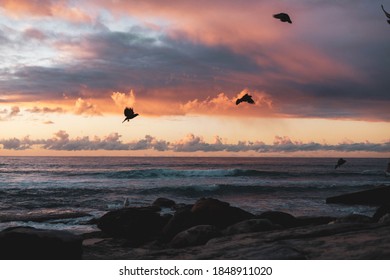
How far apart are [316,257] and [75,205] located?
24.4 m

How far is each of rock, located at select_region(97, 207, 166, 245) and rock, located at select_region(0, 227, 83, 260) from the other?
6398mm

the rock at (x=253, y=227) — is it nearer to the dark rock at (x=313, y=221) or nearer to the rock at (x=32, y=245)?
the rock at (x=32, y=245)

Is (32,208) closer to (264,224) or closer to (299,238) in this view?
(264,224)

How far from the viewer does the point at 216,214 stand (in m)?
16.0

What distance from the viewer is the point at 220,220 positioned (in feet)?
52.5

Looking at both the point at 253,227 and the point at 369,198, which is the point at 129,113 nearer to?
the point at 253,227

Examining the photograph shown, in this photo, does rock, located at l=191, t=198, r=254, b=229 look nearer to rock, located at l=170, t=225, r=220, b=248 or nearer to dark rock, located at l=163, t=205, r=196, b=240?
dark rock, located at l=163, t=205, r=196, b=240

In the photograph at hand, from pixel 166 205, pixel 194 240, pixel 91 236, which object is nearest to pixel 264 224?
pixel 194 240

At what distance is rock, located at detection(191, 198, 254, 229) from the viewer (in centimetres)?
1559

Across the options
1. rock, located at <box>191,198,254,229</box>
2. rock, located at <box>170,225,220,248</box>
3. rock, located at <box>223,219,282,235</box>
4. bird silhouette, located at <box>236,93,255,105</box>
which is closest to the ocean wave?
rock, located at <box>191,198,254,229</box>

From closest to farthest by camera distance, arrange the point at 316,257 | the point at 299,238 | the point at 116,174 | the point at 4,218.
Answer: the point at 316,257
the point at 299,238
the point at 4,218
the point at 116,174

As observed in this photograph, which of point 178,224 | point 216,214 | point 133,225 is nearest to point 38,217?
point 133,225

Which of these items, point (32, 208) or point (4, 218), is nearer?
point (4, 218)

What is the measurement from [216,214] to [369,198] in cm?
1526
